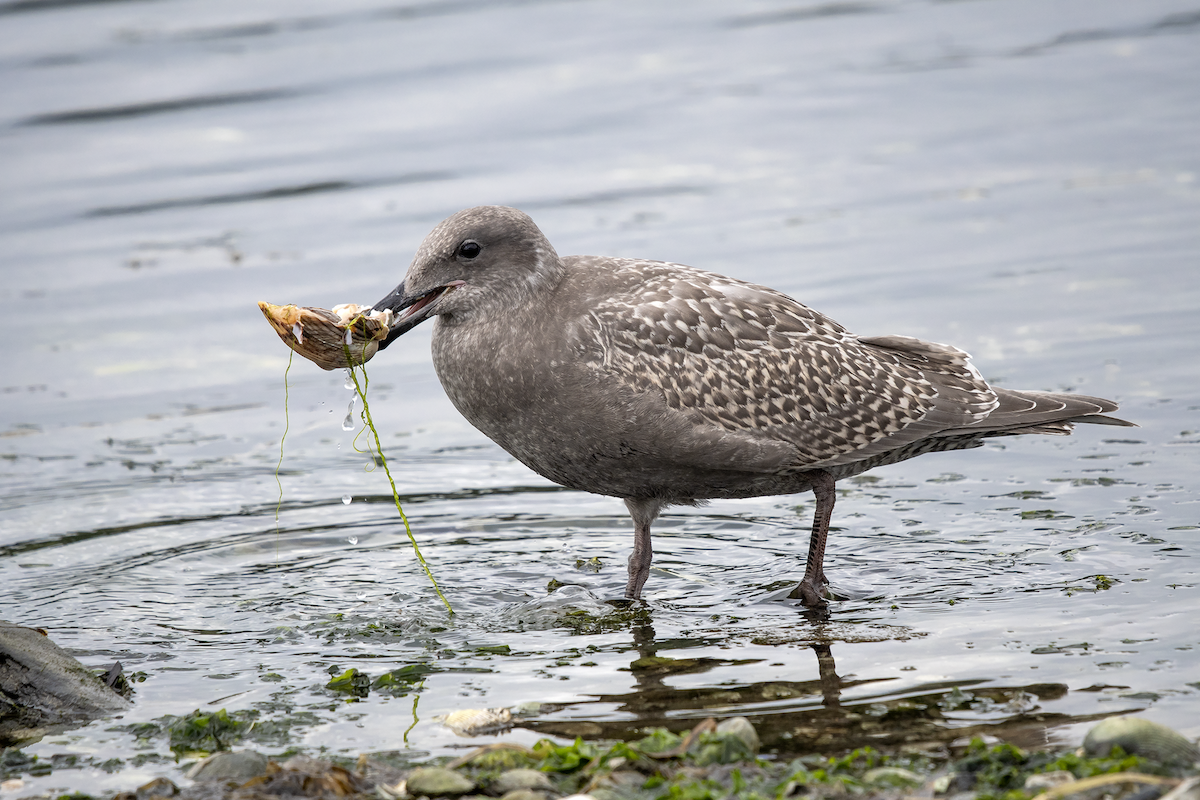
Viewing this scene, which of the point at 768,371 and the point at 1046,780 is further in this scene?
the point at 768,371

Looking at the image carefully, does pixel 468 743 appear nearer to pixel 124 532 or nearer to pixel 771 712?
pixel 771 712

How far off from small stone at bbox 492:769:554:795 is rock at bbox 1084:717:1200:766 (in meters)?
1.95

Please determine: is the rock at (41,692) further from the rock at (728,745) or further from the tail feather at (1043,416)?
the tail feather at (1043,416)

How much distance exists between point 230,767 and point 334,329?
2.32 m

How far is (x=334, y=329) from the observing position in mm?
7055

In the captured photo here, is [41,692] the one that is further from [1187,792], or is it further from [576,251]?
[576,251]

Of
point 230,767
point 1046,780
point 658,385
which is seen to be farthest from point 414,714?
point 1046,780

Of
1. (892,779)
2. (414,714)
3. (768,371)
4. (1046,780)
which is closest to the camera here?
(1046,780)

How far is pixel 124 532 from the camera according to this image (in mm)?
8859

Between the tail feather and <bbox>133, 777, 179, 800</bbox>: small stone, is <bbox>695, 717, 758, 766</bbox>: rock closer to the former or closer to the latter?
<bbox>133, 777, 179, 800</bbox>: small stone

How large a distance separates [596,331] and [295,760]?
2.74 metres

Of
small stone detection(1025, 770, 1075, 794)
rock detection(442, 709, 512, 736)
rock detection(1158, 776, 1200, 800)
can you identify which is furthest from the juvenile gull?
rock detection(1158, 776, 1200, 800)

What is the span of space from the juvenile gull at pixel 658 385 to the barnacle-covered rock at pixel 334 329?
0.53 feet

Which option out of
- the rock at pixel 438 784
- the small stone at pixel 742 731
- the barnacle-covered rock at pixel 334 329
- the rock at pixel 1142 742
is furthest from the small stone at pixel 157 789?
the rock at pixel 1142 742
